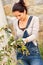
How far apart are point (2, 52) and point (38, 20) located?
694 mm

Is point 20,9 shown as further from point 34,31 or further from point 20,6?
point 34,31

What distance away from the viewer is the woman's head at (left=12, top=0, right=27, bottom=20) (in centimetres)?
217

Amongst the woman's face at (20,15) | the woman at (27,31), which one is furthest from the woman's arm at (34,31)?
the woman's face at (20,15)

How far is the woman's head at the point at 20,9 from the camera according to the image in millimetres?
2172

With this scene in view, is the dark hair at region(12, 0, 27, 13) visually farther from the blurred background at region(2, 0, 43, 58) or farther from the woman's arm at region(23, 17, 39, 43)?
the woman's arm at region(23, 17, 39, 43)

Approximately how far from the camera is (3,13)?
2250 mm

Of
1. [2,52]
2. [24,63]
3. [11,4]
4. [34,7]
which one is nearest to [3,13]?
[11,4]

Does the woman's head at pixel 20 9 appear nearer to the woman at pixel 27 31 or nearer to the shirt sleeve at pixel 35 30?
the woman at pixel 27 31

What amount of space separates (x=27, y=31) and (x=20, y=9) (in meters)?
0.20

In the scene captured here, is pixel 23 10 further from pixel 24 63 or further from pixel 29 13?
pixel 24 63

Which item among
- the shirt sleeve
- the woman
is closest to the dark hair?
the woman

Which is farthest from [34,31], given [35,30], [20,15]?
[20,15]

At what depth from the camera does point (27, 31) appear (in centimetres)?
221

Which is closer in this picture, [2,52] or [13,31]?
[2,52]
